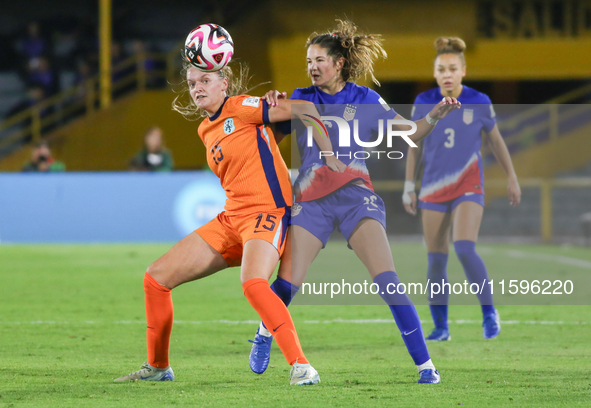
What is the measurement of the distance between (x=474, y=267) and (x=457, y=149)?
2.88 feet

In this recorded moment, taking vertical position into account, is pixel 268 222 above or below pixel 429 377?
above

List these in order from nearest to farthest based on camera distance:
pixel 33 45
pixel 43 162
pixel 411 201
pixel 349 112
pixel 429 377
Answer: pixel 429 377 < pixel 349 112 < pixel 411 201 < pixel 43 162 < pixel 33 45

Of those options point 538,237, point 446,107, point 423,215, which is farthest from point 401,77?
point 446,107

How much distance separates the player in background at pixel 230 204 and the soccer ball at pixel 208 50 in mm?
50

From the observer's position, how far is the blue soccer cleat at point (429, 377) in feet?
14.4

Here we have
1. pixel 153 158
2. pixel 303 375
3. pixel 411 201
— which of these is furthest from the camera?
pixel 153 158

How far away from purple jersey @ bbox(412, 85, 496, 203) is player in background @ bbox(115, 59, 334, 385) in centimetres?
166

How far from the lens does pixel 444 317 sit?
6051mm

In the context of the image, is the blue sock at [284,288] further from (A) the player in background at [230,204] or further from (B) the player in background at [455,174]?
(B) the player in background at [455,174]

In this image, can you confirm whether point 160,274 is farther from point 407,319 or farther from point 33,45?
point 33,45

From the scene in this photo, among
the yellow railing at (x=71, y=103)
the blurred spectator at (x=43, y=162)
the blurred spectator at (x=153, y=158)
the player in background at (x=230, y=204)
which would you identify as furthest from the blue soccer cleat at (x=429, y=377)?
the yellow railing at (x=71, y=103)

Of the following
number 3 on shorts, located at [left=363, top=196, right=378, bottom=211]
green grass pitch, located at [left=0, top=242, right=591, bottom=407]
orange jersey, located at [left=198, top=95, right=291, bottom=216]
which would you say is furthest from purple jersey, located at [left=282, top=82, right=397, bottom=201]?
green grass pitch, located at [left=0, top=242, right=591, bottom=407]

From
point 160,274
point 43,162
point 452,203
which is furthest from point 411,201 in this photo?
point 43,162

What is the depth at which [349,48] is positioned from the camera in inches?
188
